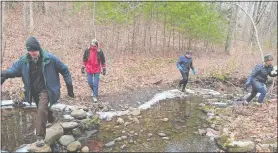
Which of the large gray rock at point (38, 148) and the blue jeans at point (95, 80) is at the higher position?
the blue jeans at point (95, 80)

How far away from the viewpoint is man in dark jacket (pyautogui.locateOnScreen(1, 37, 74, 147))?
6.03 metres

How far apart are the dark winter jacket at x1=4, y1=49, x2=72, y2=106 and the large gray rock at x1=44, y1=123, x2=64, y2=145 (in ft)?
2.38

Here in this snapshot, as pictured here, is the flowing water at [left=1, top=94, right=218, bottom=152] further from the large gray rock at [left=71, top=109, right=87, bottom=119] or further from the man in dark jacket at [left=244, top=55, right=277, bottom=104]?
the man in dark jacket at [left=244, top=55, right=277, bottom=104]

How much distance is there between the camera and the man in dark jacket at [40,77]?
6.03m

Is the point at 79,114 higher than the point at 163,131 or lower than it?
higher

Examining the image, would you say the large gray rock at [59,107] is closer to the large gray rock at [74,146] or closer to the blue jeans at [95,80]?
the blue jeans at [95,80]

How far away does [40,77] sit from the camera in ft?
20.3

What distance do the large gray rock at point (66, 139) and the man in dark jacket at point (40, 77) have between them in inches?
17.5

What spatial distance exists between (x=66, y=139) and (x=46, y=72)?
1.54 m

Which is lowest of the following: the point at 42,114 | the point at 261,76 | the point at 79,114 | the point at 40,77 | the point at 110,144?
the point at 110,144

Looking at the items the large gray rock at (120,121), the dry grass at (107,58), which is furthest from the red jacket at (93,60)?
the large gray rock at (120,121)

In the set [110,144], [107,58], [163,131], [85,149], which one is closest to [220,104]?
[163,131]

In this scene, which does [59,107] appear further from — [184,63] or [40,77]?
[184,63]

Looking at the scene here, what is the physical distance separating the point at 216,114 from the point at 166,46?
16.0m
